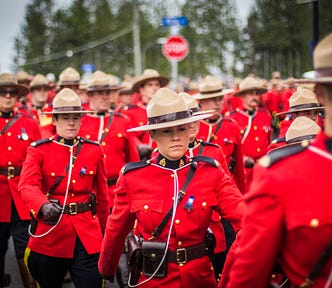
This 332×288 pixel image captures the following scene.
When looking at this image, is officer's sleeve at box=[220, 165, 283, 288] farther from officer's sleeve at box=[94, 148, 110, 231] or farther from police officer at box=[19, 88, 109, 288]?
officer's sleeve at box=[94, 148, 110, 231]

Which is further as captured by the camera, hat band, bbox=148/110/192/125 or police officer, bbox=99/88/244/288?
hat band, bbox=148/110/192/125

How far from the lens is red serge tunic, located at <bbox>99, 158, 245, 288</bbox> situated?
3900mm

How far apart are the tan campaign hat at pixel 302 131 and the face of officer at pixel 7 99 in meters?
4.04

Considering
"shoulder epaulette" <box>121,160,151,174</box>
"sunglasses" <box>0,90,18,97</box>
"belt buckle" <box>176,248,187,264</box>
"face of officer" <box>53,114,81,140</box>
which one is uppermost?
"sunglasses" <box>0,90,18,97</box>

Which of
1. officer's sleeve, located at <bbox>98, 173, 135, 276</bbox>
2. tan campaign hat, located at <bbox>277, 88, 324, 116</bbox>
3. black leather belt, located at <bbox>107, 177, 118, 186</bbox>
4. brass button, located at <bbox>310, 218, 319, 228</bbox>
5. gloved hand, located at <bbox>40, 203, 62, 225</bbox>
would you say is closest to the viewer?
brass button, located at <bbox>310, 218, 319, 228</bbox>

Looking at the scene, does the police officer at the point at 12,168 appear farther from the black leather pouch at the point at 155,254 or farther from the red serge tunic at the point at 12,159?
the black leather pouch at the point at 155,254

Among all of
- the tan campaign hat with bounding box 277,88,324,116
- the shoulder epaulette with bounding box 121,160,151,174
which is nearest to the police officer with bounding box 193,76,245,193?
the tan campaign hat with bounding box 277,88,324,116

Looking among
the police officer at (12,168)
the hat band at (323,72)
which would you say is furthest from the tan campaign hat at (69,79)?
the hat band at (323,72)

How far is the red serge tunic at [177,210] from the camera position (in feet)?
12.8

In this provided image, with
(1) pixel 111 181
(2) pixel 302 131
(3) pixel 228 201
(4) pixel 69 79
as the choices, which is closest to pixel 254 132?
(1) pixel 111 181

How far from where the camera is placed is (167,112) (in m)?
4.10

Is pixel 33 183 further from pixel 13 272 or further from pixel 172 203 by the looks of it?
pixel 13 272

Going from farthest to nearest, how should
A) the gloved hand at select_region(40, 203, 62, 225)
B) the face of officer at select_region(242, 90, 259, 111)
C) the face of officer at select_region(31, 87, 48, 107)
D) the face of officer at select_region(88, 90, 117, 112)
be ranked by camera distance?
the face of officer at select_region(31, 87, 48, 107), the face of officer at select_region(242, 90, 259, 111), the face of officer at select_region(88, 90, 117, 112), the gloved hand at select_region(40, 203, 62, 225)

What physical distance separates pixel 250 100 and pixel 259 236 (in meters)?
9.49
